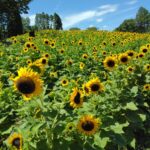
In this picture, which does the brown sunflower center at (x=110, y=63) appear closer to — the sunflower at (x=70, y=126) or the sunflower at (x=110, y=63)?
the sunflower at (x=110, y=63)

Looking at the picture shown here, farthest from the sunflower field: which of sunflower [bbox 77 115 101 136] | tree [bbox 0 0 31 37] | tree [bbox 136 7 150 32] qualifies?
tree [bbox 136 7 150 32]

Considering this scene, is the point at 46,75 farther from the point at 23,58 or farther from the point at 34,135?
the point at 34,135

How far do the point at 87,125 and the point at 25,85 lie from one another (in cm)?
96

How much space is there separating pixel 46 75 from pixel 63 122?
6538mm

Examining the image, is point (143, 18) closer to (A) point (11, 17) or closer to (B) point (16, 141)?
(A) point (11, 17)

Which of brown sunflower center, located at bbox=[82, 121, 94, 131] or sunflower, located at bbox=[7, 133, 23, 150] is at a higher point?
brown sunflower center, located at bbox=[82, 121, 94, 131]

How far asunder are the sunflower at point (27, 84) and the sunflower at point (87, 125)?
76 centimetres

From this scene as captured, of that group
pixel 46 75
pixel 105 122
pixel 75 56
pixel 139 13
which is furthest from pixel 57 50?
pixel 139 13

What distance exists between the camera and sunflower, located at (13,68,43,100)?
486cm

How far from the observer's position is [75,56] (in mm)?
13906

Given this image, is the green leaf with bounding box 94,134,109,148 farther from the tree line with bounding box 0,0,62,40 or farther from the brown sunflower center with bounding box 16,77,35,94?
the tree line with bounding box 0,0,62,40

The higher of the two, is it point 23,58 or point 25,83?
point 25,83

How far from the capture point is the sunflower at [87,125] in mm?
5418

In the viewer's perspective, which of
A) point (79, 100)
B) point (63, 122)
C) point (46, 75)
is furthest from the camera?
point (46, 75)
